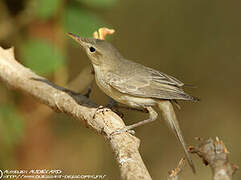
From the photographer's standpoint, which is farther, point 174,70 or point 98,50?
point 174,70

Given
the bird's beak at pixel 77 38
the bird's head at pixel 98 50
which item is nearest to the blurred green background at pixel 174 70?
the bird's head at pixel 98 50

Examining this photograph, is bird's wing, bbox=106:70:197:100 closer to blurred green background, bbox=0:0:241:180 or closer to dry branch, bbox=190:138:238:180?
dry branch, bbox=190:138:238:180

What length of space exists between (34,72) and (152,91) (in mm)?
1205

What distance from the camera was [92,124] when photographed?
3100 millimetres

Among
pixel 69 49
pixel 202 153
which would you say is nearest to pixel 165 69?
pixel 69 49

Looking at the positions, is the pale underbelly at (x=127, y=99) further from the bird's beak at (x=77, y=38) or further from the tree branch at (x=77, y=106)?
the bird's beak at (x=77, y=38)

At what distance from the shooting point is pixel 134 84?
3.74m

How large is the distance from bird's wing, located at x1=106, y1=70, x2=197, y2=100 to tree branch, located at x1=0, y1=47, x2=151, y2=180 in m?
0.41

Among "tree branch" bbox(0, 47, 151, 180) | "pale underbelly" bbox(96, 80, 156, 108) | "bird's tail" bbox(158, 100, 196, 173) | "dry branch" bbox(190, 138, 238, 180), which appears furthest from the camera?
"pale underbelly" bbox(96, 80, 156, 108)

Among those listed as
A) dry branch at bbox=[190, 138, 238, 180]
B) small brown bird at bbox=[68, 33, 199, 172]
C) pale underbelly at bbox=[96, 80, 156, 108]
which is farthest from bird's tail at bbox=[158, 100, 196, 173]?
dry branch at bbox=[190, 138, 238, 180]

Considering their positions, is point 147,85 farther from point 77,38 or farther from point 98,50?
point 77,38

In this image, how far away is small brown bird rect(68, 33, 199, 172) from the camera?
11.9 ft

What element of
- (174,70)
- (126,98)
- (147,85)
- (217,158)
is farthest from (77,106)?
(174,70)

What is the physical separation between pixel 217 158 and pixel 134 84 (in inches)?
66.4
